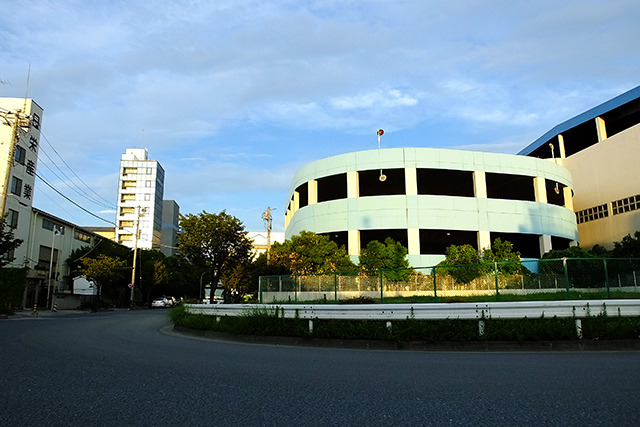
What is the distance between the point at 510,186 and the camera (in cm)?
4781

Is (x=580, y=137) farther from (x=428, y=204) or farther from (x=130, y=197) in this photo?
(x=130, y=197)

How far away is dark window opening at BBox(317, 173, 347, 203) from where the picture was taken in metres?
42.2

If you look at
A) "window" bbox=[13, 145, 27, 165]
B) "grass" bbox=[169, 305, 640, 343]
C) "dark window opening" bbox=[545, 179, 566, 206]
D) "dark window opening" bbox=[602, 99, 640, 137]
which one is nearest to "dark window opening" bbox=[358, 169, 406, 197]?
"dark window opening" bbox=[545, 179, 566, 206]

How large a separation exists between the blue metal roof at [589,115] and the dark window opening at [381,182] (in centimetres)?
2017

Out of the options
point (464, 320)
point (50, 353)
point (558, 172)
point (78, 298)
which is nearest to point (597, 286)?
point (464, 320)

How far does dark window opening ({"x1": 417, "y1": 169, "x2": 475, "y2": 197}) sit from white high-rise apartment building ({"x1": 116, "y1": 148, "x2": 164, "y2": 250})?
78821 millimetres

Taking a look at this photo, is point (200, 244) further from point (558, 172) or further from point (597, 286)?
point (558, 172)

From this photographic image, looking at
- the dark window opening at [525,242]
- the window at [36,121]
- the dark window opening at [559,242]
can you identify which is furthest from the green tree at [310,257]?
the window at [36,121]

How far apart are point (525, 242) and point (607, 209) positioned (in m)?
7.80

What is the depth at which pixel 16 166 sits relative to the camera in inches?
1628

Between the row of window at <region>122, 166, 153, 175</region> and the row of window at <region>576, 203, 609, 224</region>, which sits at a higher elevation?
the row of window at <region>122, 166, 153, 175</region>

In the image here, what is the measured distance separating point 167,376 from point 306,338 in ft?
22.1

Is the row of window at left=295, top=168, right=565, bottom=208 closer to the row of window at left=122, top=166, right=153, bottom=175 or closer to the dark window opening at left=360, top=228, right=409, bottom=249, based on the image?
the dark window opening at left=360, top=228, right=409, bottom=249

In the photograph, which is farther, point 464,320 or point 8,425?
point 464,320
